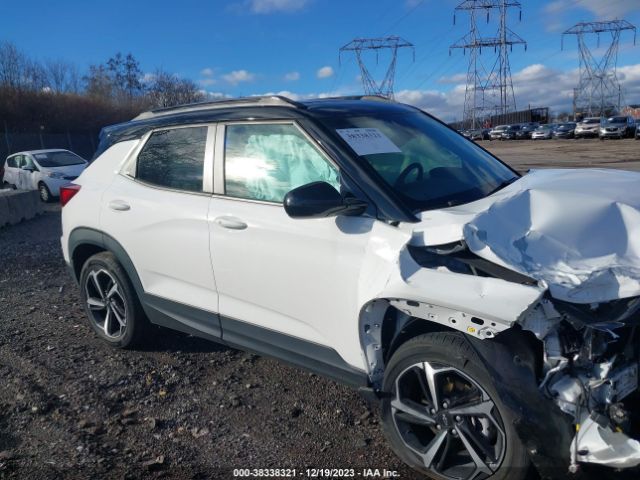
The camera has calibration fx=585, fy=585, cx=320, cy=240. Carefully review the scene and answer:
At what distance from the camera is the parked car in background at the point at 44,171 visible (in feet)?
56.2

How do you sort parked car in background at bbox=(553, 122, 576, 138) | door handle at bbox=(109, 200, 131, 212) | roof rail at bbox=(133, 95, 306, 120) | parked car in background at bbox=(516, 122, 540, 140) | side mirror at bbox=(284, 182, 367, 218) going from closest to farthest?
side mirror at bbox=(284, 182, 367, 218)
roof rail at bbox=(133, 95, 306, 120)
door handle at bbox=(109, 200, 131, 212)
parked car in background at bbox=(553, 122, 576, 138)
parked car in background at bbox=(516, 122, 540, 140)

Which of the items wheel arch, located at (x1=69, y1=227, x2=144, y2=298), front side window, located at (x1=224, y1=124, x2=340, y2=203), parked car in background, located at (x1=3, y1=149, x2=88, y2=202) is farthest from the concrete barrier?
front side window, located at (x1=224, y1=124, x2=340, y2=203)

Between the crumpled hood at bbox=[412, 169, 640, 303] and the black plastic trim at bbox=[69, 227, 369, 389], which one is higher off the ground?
the crumpled hood at bbox=[412, 169, 640, 303]

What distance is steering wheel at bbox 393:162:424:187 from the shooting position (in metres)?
3.22

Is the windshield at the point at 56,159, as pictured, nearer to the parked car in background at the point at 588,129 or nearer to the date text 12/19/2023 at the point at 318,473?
the date text 12/19/2023 at the point at 318,473

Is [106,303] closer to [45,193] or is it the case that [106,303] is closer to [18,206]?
[18,206]

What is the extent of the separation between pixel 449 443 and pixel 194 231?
1.99 metres

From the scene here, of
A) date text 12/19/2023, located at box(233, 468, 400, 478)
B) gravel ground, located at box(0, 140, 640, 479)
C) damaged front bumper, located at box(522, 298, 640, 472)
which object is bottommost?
date text 12/19/2023, located at box(233, 468, 400, 478)

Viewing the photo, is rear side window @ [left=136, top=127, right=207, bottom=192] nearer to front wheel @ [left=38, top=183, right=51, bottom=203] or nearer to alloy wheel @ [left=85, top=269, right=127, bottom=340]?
alloy wheel @ [left=85, top=269, right=127, bottom=340]

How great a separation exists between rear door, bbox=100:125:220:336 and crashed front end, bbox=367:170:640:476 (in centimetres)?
151

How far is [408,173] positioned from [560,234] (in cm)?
95

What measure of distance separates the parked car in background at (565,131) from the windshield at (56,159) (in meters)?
44.0

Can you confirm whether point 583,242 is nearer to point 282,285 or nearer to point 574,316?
point 574,316

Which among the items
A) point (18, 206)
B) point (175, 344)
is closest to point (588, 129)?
point (18, 206)
